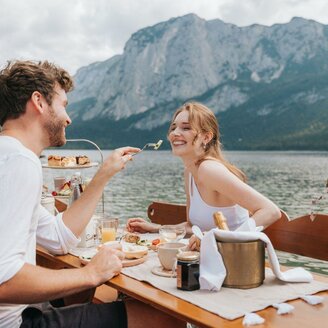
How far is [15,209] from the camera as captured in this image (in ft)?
5.88

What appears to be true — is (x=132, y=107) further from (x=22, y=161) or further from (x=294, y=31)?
(x=22, y=161)

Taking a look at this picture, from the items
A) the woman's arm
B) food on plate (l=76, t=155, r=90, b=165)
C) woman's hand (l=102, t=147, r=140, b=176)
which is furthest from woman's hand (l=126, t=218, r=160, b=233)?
food on plate (l=76, t=155, r=90, b=165)

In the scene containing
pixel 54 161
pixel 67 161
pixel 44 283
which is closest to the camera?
pixel 44 283

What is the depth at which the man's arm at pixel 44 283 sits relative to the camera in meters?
1.80

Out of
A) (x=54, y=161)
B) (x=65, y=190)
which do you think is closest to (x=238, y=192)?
(x=65, y=190)

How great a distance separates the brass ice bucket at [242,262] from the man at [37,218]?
497 millimetres

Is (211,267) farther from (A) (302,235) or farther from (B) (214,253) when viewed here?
(A) (302,235)

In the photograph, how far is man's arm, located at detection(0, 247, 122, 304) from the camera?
1.80 meters

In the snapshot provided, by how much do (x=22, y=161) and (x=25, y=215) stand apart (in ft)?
0.73

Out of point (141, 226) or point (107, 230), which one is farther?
point (141, 226)

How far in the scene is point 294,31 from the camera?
186 meters

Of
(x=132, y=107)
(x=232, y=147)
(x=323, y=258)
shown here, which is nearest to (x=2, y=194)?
(x=323, y=258)

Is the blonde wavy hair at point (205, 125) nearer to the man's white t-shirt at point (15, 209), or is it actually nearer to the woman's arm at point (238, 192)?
the woman's arm at point (238, 192)

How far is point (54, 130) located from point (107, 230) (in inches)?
34.0
